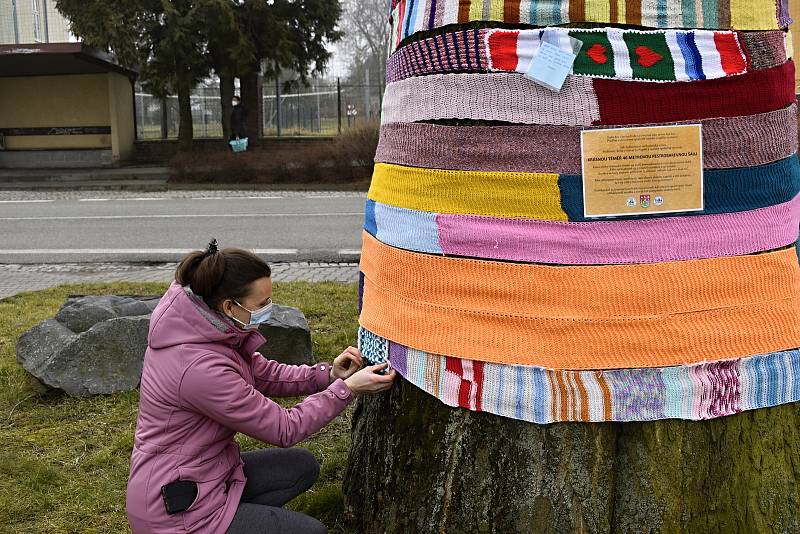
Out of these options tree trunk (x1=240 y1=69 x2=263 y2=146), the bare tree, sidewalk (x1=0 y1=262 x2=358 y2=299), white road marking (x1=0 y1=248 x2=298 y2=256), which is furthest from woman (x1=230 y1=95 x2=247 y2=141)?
the bare tree

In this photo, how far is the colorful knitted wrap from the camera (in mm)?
2129

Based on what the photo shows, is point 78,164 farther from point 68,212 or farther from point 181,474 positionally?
point 181,474

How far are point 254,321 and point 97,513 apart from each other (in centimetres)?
135

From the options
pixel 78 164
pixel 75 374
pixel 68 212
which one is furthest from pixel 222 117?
pixel 75 374

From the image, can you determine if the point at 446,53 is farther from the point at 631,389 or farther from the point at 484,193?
the point at 631,389

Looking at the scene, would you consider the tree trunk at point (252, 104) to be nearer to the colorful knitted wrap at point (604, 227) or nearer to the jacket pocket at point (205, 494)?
the jacket pocket at point (205, 494)

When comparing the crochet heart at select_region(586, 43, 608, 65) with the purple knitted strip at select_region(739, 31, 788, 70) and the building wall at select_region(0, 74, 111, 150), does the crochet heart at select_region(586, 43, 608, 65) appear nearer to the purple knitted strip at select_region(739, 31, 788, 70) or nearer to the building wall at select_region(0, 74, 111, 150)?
the purple knitted strip at select_region(739, 31, 788, 70)

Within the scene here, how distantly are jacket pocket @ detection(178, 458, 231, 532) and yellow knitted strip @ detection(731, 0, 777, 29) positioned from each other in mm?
1926

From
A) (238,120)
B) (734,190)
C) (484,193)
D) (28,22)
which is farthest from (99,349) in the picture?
(28,22)

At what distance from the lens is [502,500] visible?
2.33 m

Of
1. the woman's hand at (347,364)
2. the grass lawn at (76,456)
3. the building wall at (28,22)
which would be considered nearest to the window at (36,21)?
the building wall at (28,22)

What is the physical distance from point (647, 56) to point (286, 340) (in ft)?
10.2

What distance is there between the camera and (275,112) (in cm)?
2672

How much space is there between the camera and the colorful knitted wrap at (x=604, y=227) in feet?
6.98
